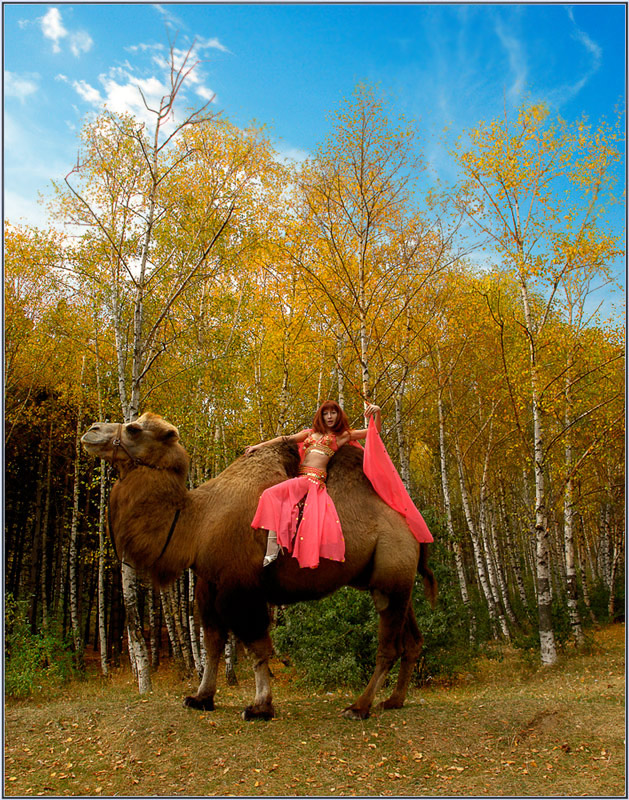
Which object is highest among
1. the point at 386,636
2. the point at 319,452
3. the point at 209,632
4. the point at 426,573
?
the point at 319,452

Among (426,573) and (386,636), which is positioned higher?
(426,573)

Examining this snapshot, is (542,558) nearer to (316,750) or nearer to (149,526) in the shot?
(316,750)

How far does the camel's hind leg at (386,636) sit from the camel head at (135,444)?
243 cm

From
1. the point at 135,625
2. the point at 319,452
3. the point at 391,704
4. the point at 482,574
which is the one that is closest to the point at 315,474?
the point at 319,452

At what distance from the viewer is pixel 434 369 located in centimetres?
1797

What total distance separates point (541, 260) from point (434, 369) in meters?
5.38

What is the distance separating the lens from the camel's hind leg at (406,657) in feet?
19.7

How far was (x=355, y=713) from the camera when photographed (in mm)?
5512

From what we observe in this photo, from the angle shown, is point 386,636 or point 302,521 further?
point 386,636

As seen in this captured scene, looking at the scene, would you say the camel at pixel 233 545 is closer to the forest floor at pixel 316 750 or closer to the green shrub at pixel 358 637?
the forest floor at pixel 316 750

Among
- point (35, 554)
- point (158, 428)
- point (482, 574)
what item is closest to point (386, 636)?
point (158, 428)

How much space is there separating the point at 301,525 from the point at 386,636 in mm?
1562

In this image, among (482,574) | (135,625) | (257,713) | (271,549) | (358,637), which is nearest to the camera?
(271,549)

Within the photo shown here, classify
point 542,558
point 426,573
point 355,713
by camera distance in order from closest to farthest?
1. point 355,713
2. point 426,573
3. point 542,558
